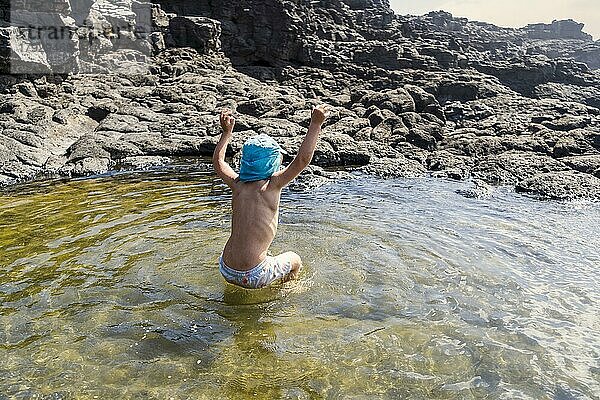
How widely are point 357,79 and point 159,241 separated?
23776mm

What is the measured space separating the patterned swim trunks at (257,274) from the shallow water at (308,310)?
145 millimetres

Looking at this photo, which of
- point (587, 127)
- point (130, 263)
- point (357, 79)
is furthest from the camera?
point (357, 79)

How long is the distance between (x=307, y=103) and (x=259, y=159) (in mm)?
18438

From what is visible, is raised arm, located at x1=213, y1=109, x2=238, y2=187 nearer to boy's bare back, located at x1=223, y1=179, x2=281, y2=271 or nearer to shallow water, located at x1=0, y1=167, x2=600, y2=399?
boy's bare back, located at x1=223, y1=179, x2=281, y2=271

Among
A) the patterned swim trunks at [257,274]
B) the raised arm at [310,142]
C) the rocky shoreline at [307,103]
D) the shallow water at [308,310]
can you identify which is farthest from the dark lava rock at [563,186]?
the raised arm at [310,142]

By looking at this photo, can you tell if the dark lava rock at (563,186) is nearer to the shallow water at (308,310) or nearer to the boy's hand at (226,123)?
the shallow water at (308,310)

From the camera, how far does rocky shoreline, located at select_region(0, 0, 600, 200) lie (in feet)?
43.3

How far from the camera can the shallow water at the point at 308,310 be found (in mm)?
3400

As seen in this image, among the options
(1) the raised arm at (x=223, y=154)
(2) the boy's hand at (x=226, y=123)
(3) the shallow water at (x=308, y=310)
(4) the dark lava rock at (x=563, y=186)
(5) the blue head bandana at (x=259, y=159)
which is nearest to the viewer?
(3) the shallow water at (x=308, y=310)

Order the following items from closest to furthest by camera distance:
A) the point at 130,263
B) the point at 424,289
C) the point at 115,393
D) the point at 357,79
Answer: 1. the point at 115,393
2. the point at 424,289
3. the point at 130,263
4. the point at 357,79

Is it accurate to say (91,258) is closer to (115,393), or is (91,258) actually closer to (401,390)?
(115,393)

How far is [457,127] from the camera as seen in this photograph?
66.5 feet

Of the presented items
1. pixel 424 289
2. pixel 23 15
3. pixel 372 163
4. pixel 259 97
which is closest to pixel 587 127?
pixel 372 163

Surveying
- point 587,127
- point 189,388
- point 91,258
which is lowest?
point 91,258
